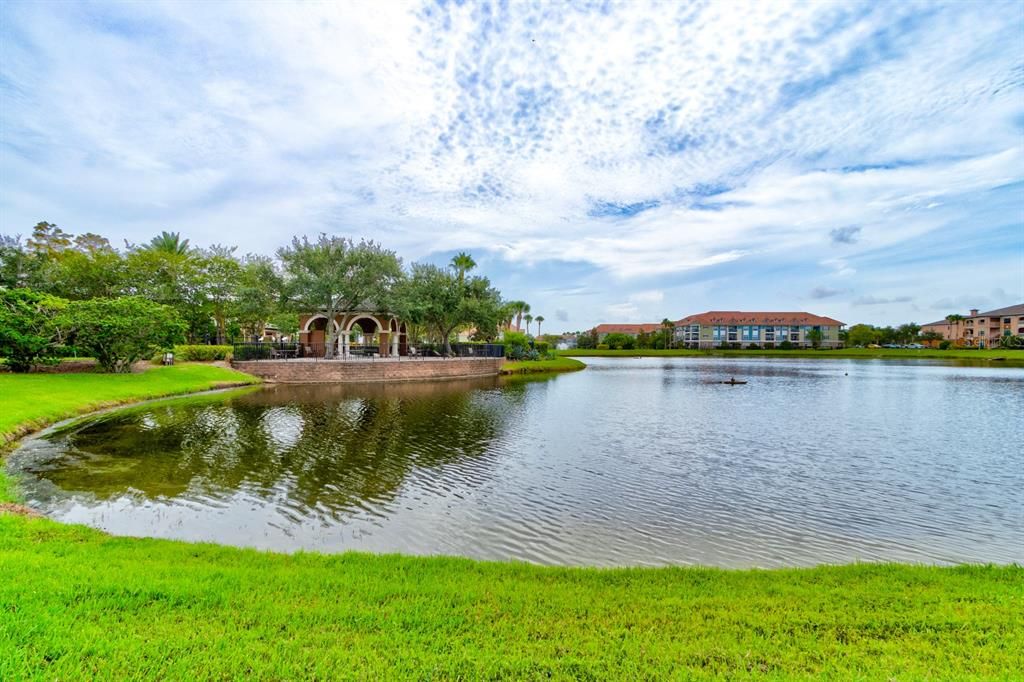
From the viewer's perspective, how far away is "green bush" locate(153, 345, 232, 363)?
36.4 m

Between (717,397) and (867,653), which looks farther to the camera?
(717,397)

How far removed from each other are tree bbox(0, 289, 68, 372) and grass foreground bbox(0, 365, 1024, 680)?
2511 cm

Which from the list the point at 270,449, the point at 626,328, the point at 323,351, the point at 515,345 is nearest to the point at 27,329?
the point at 323,351

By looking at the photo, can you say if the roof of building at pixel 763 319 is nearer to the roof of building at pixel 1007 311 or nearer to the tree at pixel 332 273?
the roof of building at pixel 1007 311

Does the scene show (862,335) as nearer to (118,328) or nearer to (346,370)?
(346,370)

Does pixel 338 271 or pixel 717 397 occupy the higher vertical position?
pixel 338 271

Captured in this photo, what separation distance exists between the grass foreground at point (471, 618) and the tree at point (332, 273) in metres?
32.8

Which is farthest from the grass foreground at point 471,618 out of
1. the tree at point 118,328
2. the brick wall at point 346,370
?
the brick wall at point 346,370

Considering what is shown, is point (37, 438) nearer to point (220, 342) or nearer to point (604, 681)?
point (604, 681)

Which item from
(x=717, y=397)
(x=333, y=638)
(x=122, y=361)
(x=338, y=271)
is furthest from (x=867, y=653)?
(x=338, y=271)

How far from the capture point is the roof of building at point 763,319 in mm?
133750

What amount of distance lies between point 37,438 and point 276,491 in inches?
380

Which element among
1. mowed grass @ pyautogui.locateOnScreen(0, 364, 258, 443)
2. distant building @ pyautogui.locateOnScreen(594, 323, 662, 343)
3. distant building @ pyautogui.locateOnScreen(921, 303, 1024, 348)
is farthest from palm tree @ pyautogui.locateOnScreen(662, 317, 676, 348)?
mowed grass @ pyautogui.locateOnScreen(0, 364, 258, 443)

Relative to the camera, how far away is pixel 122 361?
28047 millimetres
